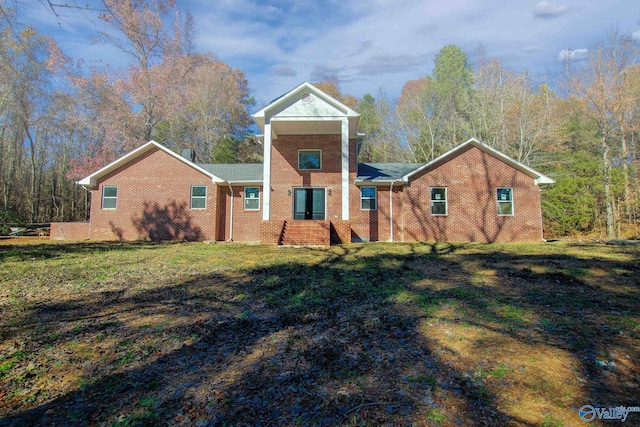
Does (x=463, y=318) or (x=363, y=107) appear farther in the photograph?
(x=363, y=107)

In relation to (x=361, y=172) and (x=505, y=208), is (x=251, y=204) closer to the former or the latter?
(x=361, y=172)

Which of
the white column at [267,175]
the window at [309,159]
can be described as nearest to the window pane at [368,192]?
the window at [309,159]

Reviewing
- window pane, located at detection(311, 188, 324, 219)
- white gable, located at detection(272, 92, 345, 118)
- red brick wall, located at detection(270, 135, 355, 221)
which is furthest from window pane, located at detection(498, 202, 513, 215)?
white gable, located at detection(272, 92, 345, 118)

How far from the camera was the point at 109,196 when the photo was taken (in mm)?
16578

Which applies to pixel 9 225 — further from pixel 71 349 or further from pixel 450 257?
pixel 450 257

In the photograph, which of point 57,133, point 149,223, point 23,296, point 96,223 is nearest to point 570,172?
point 149,223

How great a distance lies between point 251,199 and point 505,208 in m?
12.1

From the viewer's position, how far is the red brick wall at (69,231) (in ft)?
54.9

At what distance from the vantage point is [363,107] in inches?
1352

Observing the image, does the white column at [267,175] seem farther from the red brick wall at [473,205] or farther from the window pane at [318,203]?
the red brick wall at [473,205]

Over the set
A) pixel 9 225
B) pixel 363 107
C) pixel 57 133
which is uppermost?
pixel 363 107

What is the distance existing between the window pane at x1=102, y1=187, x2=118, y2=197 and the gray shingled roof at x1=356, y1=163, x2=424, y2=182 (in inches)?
471

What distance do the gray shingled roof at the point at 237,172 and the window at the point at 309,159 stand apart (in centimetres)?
222

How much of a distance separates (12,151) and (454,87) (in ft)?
117
